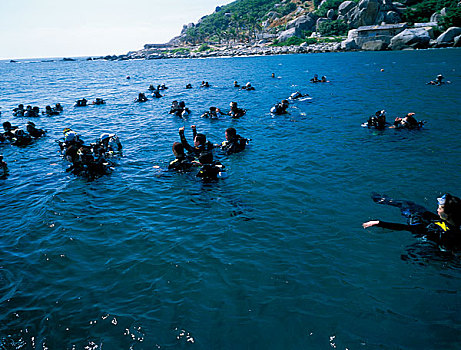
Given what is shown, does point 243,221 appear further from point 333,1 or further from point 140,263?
point 333,1

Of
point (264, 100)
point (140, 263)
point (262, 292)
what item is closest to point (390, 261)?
point (262, 292)

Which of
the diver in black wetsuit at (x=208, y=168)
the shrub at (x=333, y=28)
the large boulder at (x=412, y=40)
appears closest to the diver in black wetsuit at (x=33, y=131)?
the diver in black wetsuit at (x=208, y=168)

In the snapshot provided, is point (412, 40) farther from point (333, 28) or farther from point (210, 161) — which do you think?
point (210, 161)

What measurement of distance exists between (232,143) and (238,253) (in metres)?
8.58

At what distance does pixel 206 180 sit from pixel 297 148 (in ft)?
22.3

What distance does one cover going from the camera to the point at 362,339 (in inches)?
209

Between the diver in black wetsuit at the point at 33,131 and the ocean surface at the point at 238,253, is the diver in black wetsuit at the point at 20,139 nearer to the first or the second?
the diver in black wetsuit at the point at 33,131

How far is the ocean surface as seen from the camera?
18.7 ft

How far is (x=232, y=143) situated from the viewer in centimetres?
1556

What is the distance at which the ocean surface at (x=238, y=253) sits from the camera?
225 inches

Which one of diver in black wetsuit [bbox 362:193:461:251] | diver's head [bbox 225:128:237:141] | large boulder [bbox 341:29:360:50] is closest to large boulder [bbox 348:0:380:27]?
large boulder [bbox 341:29:360:50]

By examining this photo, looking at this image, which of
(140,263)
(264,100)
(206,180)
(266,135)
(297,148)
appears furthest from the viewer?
(264,100)

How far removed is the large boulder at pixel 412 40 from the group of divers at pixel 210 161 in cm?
8762

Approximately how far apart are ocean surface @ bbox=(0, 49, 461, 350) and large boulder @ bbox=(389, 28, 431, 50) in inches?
3579
